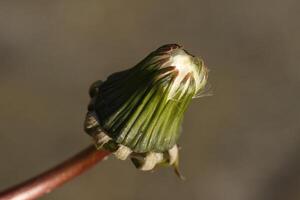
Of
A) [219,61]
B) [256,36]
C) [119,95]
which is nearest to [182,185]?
[219,61]

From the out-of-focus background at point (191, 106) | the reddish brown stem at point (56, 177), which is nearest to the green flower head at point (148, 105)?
the reddish brown stem at point (56, 177)

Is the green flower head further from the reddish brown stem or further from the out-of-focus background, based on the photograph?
the out-of-focus background

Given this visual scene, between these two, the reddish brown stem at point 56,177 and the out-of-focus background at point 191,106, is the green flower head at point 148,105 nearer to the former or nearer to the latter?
the reddish brown stem at point 56,177

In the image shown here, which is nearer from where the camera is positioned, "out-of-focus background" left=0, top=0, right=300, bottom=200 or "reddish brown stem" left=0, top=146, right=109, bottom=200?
"reddish brown stem" left=0, top=146, right=109, bottom=200

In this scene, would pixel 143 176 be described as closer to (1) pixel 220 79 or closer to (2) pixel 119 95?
(1) pixel 220 79

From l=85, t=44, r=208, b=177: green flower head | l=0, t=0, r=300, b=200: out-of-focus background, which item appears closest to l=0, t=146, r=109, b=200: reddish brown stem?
l=85, t=44, r=208, b=177: green flower head
